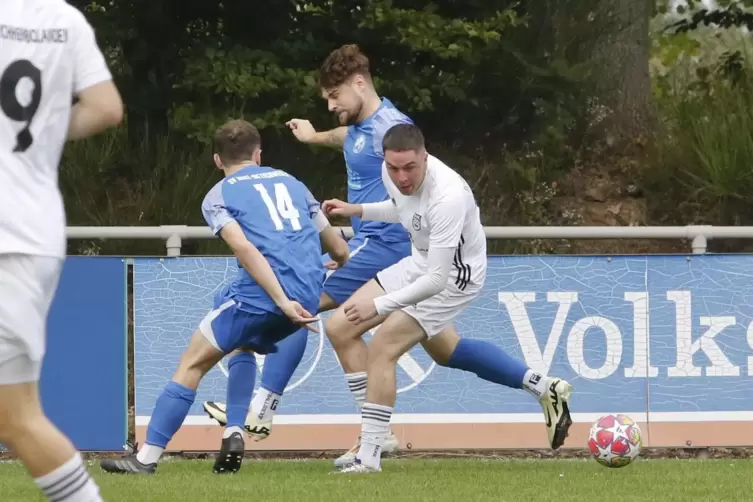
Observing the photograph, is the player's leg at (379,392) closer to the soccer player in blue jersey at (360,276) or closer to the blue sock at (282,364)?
the soccer player in blue jersey at (360,276)

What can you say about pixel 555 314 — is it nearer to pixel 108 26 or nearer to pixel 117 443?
pixel 117 443

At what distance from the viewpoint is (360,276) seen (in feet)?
27.4

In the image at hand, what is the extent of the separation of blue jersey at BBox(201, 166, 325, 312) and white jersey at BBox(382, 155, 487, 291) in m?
0.55

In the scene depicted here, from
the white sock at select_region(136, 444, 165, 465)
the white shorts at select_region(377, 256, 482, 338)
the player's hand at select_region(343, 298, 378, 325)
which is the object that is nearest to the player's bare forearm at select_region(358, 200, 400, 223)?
the white shorts at select_region(377, 256, 482, 338)

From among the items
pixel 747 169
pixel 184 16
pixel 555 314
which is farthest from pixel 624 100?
pixel 555 314

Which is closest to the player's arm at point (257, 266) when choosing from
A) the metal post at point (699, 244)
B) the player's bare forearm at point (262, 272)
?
the player's bare forearm at point (262, 272)

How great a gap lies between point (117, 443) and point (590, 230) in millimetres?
3282

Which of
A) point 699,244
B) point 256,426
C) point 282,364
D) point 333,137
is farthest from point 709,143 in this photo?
point 256,426

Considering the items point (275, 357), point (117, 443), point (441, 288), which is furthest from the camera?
point (117, 443)

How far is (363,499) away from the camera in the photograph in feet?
20.5

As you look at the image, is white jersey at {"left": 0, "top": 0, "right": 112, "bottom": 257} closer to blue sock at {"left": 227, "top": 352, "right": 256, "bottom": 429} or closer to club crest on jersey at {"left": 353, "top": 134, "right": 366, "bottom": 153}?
blue sock at {"left": 227, "top": 352, "right": 256, "bottom": 429}

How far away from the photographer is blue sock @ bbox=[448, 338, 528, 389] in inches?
312

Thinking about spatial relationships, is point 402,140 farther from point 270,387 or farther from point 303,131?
point 270,387

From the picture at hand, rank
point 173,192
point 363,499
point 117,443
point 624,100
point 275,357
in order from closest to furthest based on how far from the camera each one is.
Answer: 1. point 363,499
2. point 275,357
3. point 117,443
4. point 173,192
5. point 624,100
